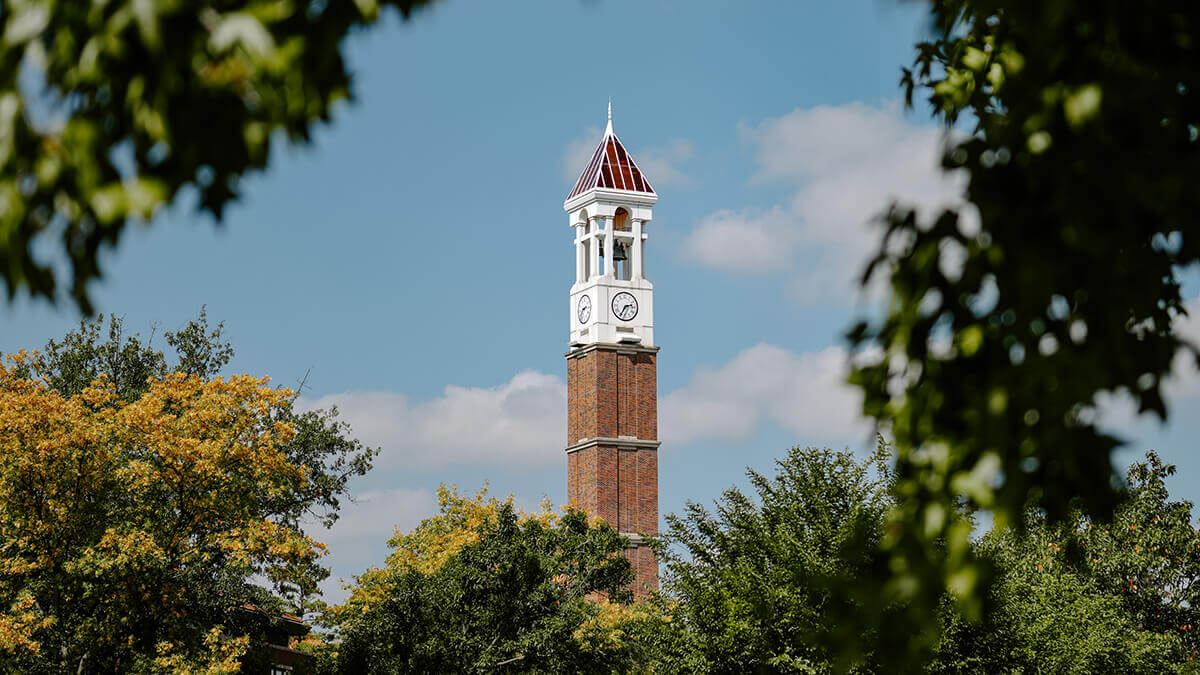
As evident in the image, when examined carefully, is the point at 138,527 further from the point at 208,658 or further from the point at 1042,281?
the point at 1042,281

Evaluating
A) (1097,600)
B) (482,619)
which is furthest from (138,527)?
(1097,600)

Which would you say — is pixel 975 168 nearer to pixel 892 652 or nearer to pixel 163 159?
pixel 892 652

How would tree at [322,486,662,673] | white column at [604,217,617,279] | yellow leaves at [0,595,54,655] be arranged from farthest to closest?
white column at [604,217,617,279]
tree at [322,486,662,673]
yellow leaves at [0,595,54,655]

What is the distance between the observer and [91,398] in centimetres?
2847

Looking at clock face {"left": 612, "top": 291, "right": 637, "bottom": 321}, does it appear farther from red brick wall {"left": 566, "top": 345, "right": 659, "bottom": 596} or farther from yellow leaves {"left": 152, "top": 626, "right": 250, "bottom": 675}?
yellow leaves {"left": 152, "top": 626, "right": 250, "bottom": 675}

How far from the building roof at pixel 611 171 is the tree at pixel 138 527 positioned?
43.1 meters

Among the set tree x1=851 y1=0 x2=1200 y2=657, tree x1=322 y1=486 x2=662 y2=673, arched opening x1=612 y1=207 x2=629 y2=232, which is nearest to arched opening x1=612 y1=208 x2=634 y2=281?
arched opening x1=612 y1=207 x2=629 y2=232

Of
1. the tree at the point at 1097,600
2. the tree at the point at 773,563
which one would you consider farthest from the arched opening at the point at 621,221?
the tree at the point at 773,563

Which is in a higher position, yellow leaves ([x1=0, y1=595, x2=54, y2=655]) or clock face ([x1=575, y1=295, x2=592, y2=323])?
clock face ([x1=575, y1=295, x2=592, y2=323])

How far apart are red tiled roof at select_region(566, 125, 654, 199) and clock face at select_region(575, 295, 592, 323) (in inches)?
219

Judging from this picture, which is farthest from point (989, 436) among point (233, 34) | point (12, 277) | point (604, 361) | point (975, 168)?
point (604, 361)

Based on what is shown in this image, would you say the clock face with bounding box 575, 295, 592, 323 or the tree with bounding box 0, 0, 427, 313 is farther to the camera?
the clock face with bounding box 575, 295, 592, 323

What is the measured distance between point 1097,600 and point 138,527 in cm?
1956

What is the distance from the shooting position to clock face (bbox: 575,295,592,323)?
231 ft
